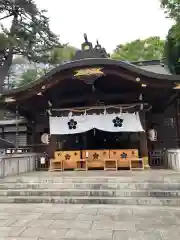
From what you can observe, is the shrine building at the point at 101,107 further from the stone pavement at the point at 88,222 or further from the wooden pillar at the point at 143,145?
the stone pavement at the point at 88,222

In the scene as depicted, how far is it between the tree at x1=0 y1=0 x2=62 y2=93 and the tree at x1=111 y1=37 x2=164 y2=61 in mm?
8581

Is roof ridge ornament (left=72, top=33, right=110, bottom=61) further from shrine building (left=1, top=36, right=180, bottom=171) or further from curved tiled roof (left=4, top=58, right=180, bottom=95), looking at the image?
curved tiled roof (left=4, top=58, right=180, bottom=95)

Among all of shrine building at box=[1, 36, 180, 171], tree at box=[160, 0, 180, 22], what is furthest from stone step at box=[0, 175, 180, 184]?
tree at box=[160, 0, 180, 22]

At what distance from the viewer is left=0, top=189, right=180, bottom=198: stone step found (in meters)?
6.34

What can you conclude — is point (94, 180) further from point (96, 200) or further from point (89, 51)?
point (89, 51)

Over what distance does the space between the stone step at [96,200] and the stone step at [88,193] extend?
210 millimetres

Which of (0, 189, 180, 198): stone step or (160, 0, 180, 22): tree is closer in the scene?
(0, 189, 180, 198): stone step

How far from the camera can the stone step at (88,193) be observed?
6336mm

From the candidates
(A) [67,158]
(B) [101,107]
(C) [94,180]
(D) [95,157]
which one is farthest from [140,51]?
(C) [94,180]

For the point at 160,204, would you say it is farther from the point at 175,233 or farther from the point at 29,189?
the point at 29,189

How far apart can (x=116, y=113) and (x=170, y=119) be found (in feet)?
11.3

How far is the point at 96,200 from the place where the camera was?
6258mm

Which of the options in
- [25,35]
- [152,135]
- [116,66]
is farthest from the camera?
[25,35]

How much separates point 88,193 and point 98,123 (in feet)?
14.7
